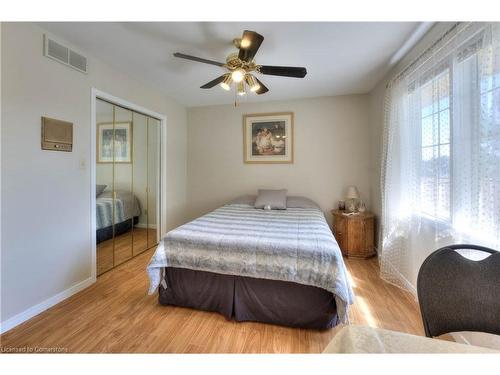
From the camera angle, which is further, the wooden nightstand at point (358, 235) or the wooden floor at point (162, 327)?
the wooden nightstand at point (358, 235)

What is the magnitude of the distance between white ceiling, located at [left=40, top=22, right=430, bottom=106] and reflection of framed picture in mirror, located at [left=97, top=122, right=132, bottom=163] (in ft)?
2.32

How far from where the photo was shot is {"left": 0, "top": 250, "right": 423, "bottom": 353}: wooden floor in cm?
152

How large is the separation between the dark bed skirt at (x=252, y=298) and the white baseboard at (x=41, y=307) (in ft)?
3.21

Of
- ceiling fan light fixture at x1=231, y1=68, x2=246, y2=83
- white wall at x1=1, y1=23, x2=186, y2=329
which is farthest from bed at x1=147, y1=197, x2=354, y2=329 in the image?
ceiling fan light fixture at x1=231, y1=68, x2=246, y2=83

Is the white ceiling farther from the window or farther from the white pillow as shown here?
the white pillow

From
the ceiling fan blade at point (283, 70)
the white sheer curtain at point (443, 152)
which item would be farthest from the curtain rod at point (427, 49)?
the ceiling fan blade at point (283, 70)

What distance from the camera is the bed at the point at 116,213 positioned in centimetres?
252

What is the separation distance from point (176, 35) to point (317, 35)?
1.28m

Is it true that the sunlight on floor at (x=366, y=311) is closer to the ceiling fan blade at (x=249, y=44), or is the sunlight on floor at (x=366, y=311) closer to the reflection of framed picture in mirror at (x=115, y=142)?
the ceiling fan blade at (x=249, y=44)

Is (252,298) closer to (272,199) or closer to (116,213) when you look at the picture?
(272,199)

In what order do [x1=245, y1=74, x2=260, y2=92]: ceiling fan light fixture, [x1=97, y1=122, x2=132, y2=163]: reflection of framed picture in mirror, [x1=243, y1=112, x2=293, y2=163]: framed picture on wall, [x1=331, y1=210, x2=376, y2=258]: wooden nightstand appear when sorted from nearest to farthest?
[x1=245, y1=74, x2=260, y2=92]: ceiling fan light fixture
[x1=97, y1=122, x2=132, y2=163]: reflection of framed picture in mirror
[x1=331, y1=210, x2=376, y2=258]: wooden nightstand
[x1=243, y1=112, x2=293, y2=163]: framed picture on wall

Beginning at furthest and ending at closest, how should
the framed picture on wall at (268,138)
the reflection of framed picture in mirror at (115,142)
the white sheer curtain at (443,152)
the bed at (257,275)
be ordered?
1. the framed picture on wall at (268,138)
2. the reflection of framed picture in mirror at (115,142)
3. the bed at (257,275)
4. the white sheer curtain at (443,152)
